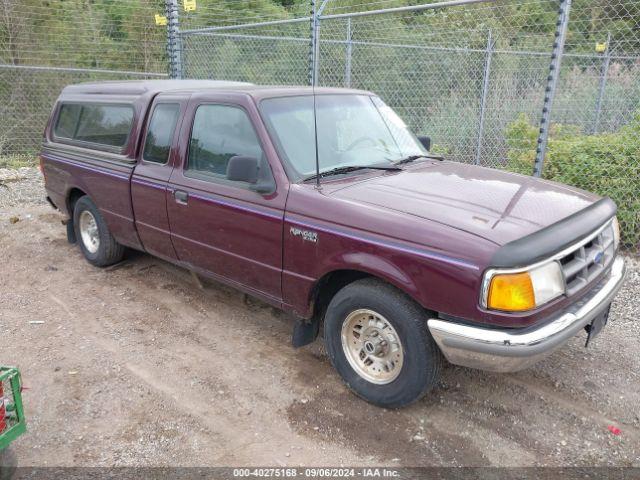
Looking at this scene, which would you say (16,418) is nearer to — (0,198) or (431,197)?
(431,197)

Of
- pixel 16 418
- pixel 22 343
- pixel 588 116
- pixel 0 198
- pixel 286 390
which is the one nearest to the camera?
pixel 16 418

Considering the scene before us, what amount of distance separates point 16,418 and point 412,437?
82.7 inches

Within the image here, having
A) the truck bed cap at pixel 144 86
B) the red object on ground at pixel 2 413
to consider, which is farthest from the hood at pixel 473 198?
the red object on ground at pixel 2 413

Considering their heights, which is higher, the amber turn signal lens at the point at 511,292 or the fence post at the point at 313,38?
the fence post at the point at 313,38

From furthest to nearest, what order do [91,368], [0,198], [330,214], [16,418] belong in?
1. [0,198]
2. [91,368]
3. [330,214]
4. [16,418]

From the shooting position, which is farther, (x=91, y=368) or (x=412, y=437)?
(x=91, y=368)

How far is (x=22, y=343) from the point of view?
4090 mm

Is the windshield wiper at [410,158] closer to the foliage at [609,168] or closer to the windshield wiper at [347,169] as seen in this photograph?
the windshield wiper at [347,169]

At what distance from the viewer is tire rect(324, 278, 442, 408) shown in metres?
2.98

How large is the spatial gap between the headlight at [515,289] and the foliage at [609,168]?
3.62 meters

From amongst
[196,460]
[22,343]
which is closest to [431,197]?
[196,460]

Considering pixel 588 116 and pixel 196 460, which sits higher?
pixel 588 116

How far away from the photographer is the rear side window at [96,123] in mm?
4840

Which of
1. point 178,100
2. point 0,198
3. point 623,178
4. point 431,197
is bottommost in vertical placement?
point 0,198
